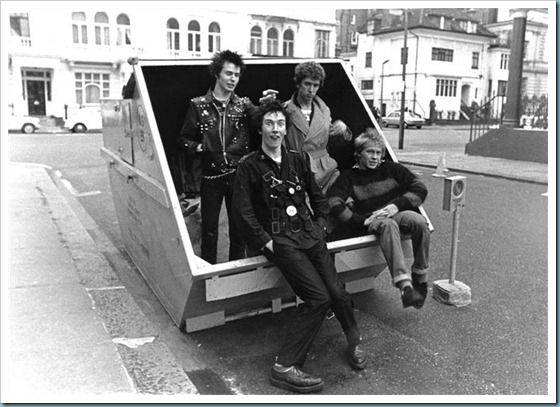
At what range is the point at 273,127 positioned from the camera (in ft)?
11.4

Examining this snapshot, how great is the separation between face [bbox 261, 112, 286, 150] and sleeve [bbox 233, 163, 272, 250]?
240 millimetres

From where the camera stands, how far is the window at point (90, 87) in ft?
103

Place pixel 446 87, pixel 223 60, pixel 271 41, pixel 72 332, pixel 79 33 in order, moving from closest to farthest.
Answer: pixel 72 332 < pixel 223 60 < pixel 271 41 < pixel 79 33 < pixel 446 87

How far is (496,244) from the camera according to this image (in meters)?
6.43

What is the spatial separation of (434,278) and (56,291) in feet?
11.2

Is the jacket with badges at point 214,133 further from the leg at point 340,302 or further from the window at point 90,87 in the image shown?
the window at point 90,87

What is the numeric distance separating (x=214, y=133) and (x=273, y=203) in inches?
36.7

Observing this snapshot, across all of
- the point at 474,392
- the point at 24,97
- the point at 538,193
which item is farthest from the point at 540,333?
the point at 24,97

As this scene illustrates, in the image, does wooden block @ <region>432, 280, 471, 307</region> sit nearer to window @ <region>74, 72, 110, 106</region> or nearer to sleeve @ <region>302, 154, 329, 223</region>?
sleeve @ <region>302, 154, 329, 223</region>

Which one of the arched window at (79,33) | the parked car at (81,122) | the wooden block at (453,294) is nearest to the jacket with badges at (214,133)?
the wooden block at (453,294)

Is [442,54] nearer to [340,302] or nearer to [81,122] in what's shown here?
[81,122]

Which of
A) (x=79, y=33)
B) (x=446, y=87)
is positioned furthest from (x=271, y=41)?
(x=446, y=87)

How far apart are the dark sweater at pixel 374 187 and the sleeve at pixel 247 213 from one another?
904 mm

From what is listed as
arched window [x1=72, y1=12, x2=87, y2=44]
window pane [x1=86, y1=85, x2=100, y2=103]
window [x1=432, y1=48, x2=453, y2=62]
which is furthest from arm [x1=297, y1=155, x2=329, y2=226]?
window pane [x1=86, y1=85, x2=100, y2=103]
